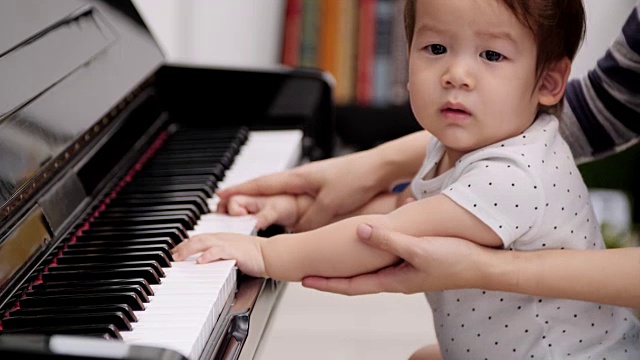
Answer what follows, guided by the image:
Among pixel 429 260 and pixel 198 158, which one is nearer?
pixel 429 260

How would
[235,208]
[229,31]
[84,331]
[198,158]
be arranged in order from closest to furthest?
1. [84,331]
2. [235,208]
3. [198,158]
4. [229,31]

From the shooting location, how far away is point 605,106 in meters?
1.50

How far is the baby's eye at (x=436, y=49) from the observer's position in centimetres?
131

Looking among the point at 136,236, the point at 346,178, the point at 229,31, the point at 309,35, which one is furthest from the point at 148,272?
the point at 229,31

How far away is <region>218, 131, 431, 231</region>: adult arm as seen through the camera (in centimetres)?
157

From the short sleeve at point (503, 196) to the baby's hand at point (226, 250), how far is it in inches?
9.3

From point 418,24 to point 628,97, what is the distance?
13.6 inches

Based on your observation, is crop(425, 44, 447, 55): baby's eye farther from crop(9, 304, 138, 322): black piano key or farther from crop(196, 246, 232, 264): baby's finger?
crop(9, 304, 138, 322): black piano key

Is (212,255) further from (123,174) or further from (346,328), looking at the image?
(346,328)

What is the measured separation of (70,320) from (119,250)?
22 cm

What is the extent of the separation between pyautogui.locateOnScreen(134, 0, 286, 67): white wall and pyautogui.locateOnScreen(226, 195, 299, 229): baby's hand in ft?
5.62

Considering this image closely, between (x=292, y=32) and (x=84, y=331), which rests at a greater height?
(x=292, y=32)

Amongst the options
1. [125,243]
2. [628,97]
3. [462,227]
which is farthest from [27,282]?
[628,97]

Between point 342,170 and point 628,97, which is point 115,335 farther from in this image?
point 628,97
